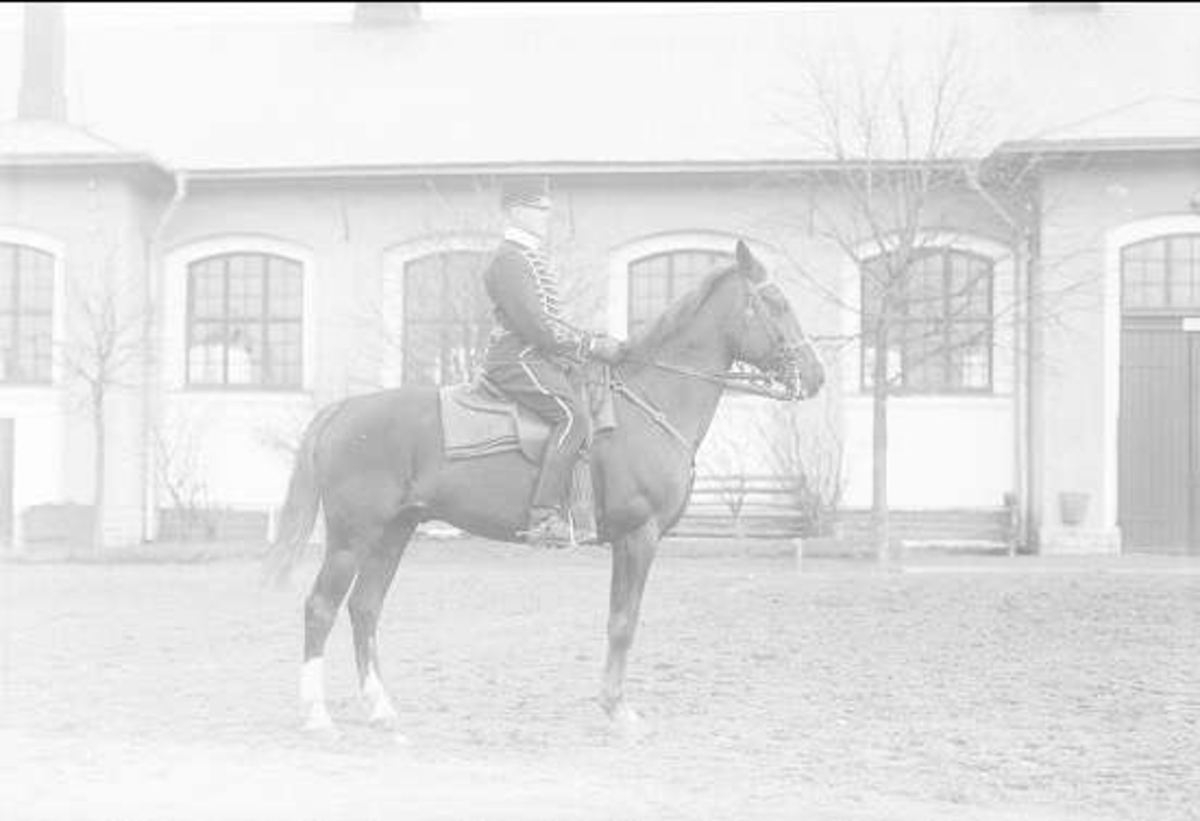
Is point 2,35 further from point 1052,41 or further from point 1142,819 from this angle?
point 1142,819

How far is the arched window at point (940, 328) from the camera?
688 inches

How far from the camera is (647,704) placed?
820 cm

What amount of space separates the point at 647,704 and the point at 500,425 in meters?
1.78

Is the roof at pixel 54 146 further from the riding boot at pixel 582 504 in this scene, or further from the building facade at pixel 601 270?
the riding boot at pixel 582 504

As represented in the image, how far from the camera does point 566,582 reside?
47.9 ft

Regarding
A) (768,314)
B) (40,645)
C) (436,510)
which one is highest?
(768,314)

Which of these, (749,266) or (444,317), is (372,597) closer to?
(749,266)

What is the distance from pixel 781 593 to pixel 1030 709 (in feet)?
16.7

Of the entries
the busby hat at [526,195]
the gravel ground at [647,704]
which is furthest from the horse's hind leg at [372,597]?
the busby hat at [526,195]

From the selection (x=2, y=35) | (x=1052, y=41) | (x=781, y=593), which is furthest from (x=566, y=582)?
(x=2, y=35)

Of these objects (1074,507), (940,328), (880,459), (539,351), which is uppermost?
(940,328)

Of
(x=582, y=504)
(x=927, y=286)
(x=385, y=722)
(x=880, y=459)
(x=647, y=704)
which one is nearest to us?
(x=385, y=722)

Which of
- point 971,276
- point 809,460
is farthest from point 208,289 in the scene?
point 971,276

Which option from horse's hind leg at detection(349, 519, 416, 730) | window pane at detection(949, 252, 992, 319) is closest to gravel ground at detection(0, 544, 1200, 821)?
horse's hind leg at detection(349, 519, 416, 730)
